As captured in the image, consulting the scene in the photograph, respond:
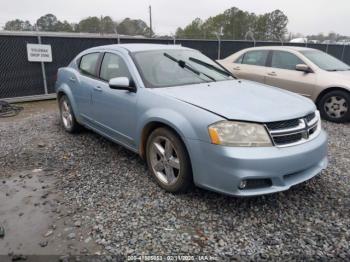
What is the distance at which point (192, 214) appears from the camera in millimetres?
2949

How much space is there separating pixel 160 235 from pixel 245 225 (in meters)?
0.79

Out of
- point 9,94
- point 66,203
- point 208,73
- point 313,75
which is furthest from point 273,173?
point 9,94

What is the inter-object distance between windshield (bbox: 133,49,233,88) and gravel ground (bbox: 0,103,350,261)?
121 cm

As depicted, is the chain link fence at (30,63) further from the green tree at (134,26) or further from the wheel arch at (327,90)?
the green tree at (134,26)

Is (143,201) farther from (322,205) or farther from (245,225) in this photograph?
(322,205)

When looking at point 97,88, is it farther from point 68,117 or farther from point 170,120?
point 170,120

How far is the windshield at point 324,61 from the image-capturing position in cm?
680

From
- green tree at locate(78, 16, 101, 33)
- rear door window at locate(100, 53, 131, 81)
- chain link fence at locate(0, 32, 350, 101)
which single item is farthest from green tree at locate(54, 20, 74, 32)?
rear door window at locate(100, 53, 131, 81)

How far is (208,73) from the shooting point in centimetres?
410

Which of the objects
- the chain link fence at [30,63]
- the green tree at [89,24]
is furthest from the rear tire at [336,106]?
the green tree at [89,24]

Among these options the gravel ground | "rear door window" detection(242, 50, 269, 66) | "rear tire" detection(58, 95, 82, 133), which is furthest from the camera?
"rear door window" detection(242, 50, 269, 66)

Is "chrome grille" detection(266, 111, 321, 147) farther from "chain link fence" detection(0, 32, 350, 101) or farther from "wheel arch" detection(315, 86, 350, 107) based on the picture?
"chain link fence" detection(0, 32, 350, 101)

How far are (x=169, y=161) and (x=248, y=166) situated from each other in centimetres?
93

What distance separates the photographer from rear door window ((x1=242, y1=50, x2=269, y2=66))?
7.56 metres
